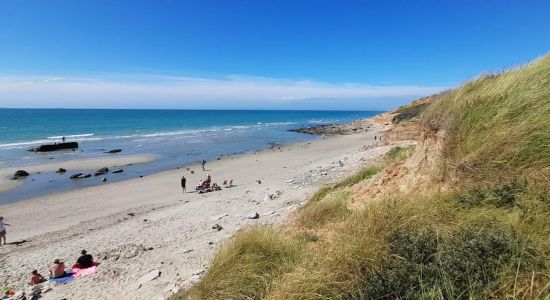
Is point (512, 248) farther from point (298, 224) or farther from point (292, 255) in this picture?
point (298, 224)

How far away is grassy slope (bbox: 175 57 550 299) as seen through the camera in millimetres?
2957

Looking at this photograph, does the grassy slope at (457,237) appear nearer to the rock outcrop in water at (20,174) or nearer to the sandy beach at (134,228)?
the sandy beach at (134,228)

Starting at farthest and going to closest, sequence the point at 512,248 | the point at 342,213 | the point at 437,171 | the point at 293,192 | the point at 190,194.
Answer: the point at 190,194 → the point at 293,192 → the point at 342,213 → the point at 437,171 → the point at 512,248

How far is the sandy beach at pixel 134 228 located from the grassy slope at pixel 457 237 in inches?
118

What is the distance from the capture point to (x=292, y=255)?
4.94 meters

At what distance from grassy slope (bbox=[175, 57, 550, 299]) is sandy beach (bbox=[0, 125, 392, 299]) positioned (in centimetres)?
299

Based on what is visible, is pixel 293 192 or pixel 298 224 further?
pixel 293 192

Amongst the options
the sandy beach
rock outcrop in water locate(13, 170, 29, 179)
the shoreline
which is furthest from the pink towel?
rock outcrop in water locate(13, 170, 29, 179)

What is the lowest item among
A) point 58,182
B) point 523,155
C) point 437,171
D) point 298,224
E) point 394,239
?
point 58,182

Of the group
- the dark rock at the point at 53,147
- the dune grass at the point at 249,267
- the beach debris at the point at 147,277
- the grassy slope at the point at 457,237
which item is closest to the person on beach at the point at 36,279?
the beach debris at the point at 147,277

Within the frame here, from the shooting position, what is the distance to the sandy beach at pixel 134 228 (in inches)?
323

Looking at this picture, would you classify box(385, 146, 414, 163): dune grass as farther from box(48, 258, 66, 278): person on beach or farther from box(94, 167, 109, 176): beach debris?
box(94, 167, 109, 176): beach debris

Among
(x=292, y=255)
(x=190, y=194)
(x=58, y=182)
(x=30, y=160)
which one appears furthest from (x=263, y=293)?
(x=30, y=160)

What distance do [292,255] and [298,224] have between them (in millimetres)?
2692
